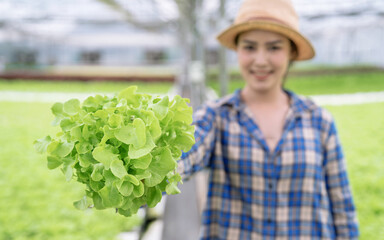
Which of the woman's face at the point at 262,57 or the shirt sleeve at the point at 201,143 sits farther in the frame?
the woman's face at the point at 262,57

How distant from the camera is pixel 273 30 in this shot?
148cm

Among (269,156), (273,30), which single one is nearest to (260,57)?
(273,30)

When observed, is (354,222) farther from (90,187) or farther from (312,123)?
(90,187)

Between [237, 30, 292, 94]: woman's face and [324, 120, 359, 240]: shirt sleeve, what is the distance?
38cm

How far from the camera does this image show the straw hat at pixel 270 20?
1461 millimetres

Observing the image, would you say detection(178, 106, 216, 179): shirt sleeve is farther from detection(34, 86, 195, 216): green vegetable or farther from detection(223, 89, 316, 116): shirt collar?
detection(34, 86, 195, 216): green vegetable

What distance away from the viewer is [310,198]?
4.95 feet

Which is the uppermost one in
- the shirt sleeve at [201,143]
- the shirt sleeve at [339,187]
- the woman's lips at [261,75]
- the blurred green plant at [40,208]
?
the woman's lips at [261,75]

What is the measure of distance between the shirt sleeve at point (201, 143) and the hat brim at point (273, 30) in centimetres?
38

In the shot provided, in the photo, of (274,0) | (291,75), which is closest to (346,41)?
(291,75)

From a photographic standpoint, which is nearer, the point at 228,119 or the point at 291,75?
→ the point at 228,119

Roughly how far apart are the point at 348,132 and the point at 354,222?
→ 4.37 m

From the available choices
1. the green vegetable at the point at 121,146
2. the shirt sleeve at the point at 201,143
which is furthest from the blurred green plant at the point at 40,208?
the green vegetable at the point at 121,146

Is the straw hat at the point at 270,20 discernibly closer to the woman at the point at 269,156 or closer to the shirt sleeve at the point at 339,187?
the woman at the point at 269,156
